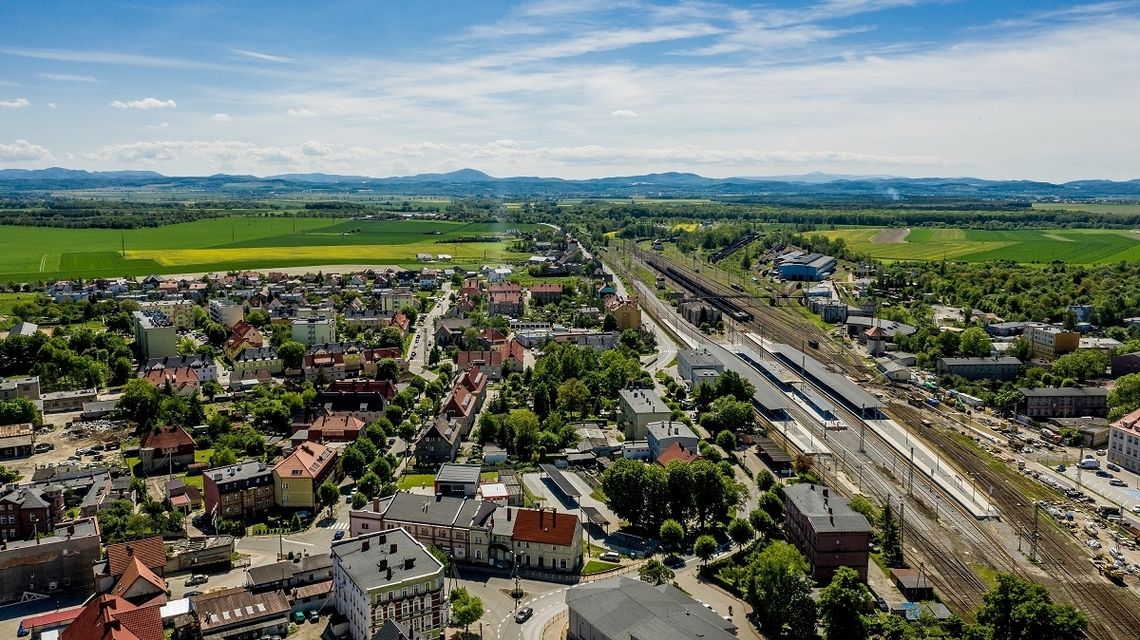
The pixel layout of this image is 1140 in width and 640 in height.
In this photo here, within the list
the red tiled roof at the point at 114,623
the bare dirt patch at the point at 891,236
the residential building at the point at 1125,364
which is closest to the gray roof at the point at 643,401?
the red tiled roof at the point at 114,623

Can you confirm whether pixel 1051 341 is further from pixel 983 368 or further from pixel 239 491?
pixel 239 491

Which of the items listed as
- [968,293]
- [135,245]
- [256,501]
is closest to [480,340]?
[256,501]

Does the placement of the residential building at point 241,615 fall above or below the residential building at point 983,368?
below

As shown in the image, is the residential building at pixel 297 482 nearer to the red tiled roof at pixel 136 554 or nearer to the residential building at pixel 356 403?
the red tiled roof at pixel 136 554

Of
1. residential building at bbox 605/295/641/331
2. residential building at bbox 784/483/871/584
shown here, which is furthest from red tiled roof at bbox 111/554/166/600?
residential building at bbox 605/295/641/331

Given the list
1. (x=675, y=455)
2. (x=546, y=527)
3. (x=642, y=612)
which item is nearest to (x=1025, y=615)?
(x=642, y=612)
